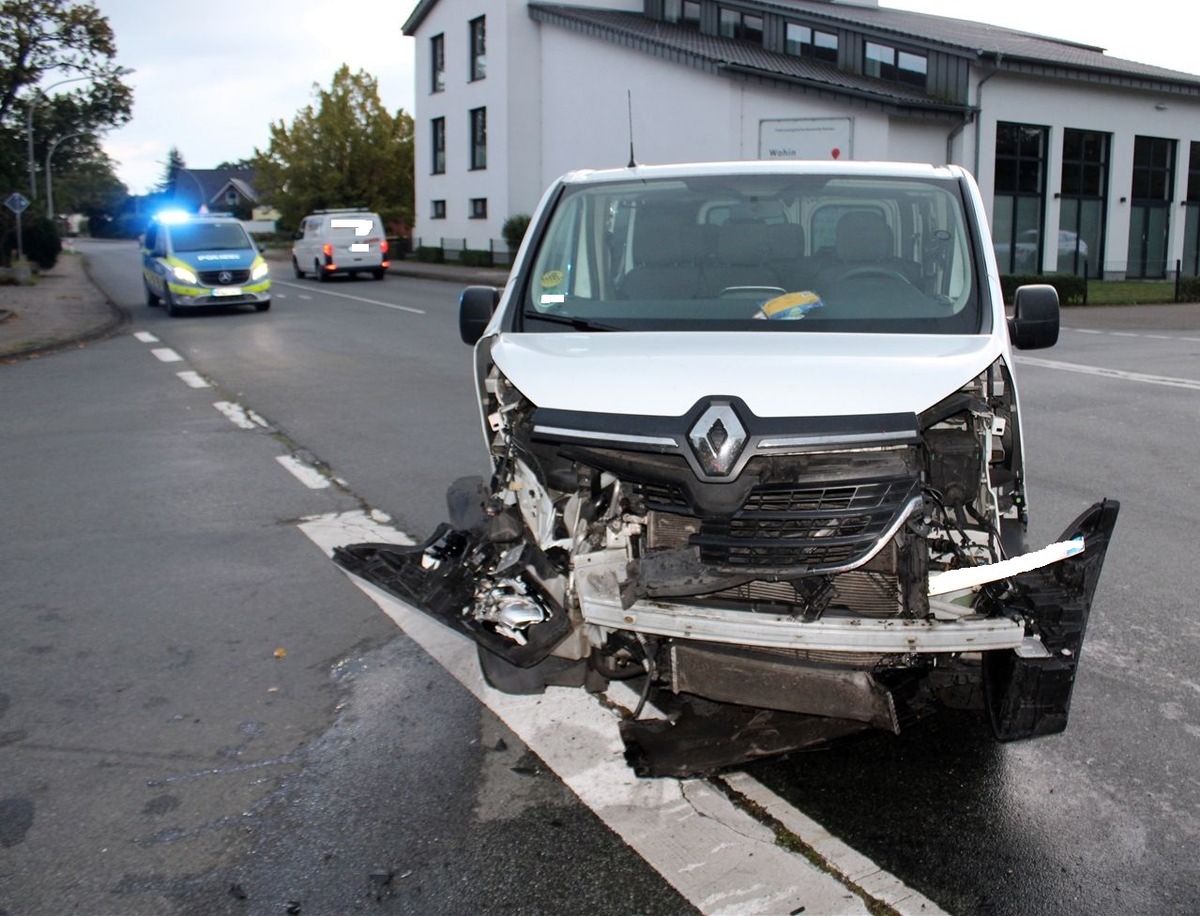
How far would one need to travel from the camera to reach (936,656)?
11.8ft

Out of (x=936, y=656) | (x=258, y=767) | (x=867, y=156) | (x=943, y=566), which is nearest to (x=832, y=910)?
(x=936, y=656)

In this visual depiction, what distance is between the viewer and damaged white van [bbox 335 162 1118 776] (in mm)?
3467

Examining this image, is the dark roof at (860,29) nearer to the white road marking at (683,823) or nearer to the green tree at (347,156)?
the green tree at (347,156)

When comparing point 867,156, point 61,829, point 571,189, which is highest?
point 867,156

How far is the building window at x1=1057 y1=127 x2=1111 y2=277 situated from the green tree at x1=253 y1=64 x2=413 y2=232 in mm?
31626

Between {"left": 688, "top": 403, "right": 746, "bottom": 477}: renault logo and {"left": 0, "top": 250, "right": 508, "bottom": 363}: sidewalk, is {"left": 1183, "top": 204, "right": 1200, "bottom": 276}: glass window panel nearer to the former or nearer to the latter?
{"left": 0, "top": 250, "right": 508, "bottom": 363}: sidewalk

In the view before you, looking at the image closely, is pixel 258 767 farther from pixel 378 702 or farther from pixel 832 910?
pixel 832 910

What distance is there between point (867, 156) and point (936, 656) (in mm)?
27087

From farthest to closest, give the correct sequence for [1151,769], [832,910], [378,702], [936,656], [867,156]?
[867,156] → [378,702] → [1151,769] → [936,656] → [832,910]

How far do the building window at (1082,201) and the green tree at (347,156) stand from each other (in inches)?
1245

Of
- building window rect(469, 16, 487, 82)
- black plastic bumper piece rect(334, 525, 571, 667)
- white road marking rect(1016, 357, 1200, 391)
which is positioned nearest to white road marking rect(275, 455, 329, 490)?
black plastic bumper piece rect(334, 525, 571, 667)

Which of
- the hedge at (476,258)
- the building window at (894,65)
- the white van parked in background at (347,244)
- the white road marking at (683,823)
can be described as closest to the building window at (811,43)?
the building window at (894,65)

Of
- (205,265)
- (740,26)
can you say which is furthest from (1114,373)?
(740,26)

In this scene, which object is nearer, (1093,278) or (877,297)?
(877,297)
